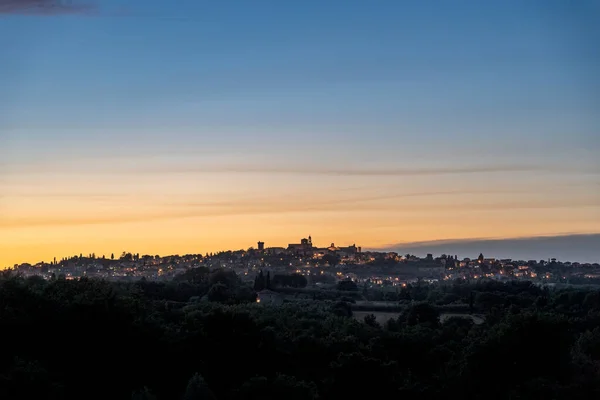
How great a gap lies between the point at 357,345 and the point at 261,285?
57.7 metres

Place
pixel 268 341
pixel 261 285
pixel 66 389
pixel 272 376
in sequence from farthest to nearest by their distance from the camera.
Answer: pixel 261 285, pixel 268 341, pixel 272 376, pixel 66 389

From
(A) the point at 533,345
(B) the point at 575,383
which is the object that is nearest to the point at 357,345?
(A) the point at 533,345

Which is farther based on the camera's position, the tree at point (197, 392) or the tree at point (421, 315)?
the tree at point (421, 315)

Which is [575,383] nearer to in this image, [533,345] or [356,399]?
[533,345]

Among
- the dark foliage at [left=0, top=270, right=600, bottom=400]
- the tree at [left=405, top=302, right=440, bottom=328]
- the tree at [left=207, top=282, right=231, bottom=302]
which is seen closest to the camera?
the dark foliage at [left=0, top=270, right=600, bottom=400]

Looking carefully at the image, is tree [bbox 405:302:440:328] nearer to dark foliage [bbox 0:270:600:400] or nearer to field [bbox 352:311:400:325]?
field [bbox 352:311:400:325]

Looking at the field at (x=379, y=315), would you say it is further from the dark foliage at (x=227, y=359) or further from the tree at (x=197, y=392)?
the tree at (x=197, y=392)

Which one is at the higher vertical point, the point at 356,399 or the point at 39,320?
the point at 39,320

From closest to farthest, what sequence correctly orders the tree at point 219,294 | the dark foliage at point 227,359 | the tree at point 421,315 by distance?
the dark foliage at point 227,359, the tree at point 421,315, the tree at point 219,294

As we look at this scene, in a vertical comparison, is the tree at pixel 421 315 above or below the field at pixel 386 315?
above

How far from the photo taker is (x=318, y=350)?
32250 mm

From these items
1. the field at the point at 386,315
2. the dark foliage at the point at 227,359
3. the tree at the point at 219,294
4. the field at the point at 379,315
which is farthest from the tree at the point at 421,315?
the dark foliage at the point at 227,359

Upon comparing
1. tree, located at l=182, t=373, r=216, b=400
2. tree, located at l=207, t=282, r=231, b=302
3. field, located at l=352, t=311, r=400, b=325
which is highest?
tree, located at l=207, t=282, r=231, b=302

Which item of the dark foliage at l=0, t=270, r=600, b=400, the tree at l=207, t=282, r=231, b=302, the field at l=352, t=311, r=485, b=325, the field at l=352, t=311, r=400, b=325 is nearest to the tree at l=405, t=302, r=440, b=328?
the field at l=352, t=311, r=485, b=325
